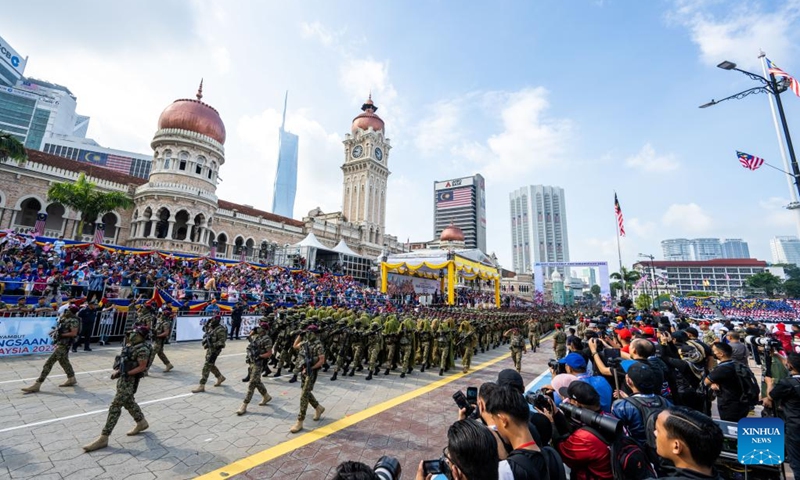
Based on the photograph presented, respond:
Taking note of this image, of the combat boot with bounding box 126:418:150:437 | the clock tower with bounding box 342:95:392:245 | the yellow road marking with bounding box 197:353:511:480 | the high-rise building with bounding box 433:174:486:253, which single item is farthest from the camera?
the high-rise building with bounding box 433:174:486:253

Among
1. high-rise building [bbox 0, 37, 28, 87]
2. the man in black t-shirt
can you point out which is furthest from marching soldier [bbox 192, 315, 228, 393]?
high-rise building [bbox 0, 37, 28, 87]

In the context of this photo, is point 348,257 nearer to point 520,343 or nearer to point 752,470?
point 520,343

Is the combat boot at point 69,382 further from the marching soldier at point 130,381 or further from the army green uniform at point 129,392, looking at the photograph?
the army green uniform at point 129,392

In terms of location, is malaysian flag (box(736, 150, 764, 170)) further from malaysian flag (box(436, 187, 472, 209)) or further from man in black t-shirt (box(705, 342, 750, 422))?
malaysian flag (box(436, 187, 472, 209))

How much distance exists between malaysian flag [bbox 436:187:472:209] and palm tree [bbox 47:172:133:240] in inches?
3863

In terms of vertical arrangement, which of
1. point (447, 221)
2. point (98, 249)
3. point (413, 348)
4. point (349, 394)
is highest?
point (447, 221)

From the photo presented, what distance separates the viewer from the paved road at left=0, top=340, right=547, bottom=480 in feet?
12.9

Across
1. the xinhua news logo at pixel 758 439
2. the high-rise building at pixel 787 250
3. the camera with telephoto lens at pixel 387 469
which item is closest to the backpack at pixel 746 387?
Answer: the xinhua news logo at pixel 758 439

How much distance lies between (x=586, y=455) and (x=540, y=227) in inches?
5949

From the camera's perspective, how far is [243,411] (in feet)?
18.5

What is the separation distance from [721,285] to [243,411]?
13652 centimetres

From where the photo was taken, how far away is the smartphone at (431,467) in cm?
162

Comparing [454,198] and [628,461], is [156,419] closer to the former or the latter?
[628,461]

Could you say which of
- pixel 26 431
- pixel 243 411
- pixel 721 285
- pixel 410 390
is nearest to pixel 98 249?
pixel 26 431
